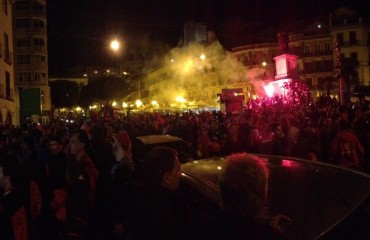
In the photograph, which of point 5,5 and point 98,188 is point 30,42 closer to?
point 5,5

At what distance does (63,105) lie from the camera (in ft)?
304

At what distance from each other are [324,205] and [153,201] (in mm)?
1206

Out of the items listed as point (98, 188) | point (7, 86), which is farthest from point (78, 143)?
point (7, 86)

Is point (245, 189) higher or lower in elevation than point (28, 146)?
lower

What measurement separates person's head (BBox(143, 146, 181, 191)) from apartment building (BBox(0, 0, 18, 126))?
22.2 metres

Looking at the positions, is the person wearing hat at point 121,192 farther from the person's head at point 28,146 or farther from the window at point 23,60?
the window at point 23,60

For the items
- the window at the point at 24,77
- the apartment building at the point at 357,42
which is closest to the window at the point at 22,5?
the window at the point at 24,77

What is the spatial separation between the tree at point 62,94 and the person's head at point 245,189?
9410 centimetres

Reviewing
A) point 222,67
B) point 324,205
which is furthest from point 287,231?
point 222,67

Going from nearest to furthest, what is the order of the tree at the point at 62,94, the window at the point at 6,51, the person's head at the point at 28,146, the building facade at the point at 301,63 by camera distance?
the person's head at the point at 28,146, the window at the point at 6,51, the building facade at the point at 301,63, the tree at the point at 62,94

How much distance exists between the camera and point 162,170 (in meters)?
2.80

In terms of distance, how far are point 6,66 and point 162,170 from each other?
2558 cm

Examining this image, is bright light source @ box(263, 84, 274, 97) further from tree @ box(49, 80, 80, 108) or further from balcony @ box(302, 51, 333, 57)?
tree @ box(49, 80, 80, 108)

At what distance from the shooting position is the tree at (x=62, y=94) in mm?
92250
